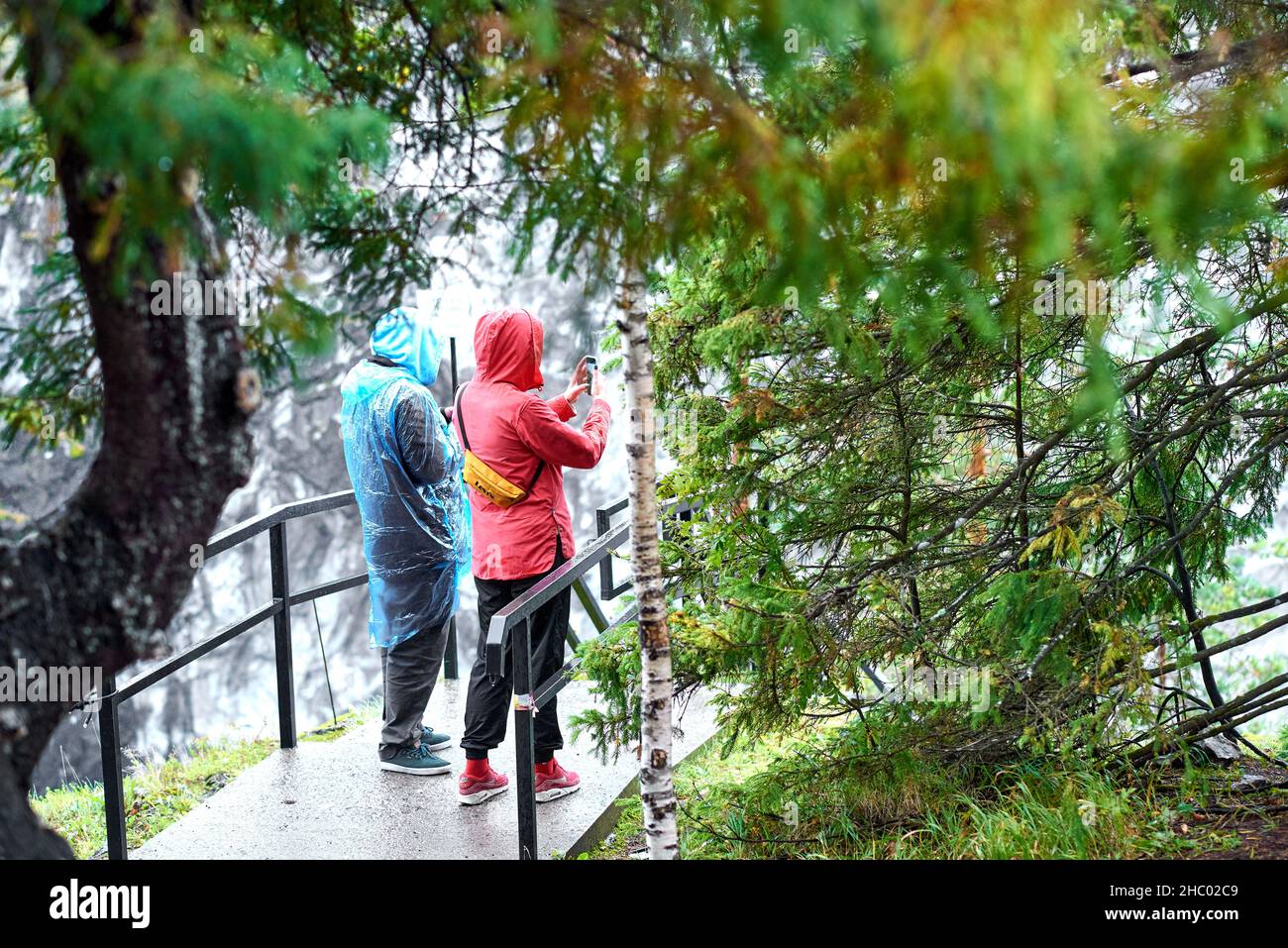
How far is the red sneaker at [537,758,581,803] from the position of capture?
470 centimetres

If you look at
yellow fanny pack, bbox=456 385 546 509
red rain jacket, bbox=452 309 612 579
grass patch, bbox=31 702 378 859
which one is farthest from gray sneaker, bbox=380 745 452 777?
yellow fanny pack, bbox=456 385 546 509

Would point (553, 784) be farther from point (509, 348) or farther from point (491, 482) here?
point (509, 348)

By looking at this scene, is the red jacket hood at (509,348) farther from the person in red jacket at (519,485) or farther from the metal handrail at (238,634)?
the metal handrail at (238,634)

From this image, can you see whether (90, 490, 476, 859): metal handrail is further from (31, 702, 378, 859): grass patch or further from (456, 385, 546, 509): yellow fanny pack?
(456, 385, 546, 509): yellow fanny pack

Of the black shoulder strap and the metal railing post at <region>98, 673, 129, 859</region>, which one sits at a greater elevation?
the black shoulder strap

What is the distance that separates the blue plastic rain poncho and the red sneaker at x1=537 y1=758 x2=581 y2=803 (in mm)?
819

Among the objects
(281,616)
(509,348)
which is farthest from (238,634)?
(509,348)

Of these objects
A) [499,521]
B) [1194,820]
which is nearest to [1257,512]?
[1194,820]

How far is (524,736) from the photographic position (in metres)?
3.87

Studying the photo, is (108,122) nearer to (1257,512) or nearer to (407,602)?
(407,602)

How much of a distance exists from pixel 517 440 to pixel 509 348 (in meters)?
0.38

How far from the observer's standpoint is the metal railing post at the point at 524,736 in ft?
12.6

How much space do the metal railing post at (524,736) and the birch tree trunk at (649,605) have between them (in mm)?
587

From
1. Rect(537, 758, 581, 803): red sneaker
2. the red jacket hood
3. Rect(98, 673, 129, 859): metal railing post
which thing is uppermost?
the red jacket hood
